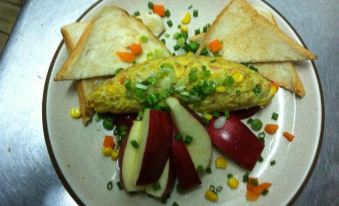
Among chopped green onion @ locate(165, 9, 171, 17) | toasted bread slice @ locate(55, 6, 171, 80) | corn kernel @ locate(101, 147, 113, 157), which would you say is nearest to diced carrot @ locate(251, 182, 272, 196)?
corn kernel @ locate(101, 147, 113, 157)

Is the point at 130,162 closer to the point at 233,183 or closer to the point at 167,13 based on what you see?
the point at 233,183

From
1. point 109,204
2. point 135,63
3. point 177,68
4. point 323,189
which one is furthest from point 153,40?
point 323,189

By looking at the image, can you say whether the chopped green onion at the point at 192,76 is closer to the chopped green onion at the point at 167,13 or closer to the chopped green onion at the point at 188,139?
the chopped green onion at the point at 188,139

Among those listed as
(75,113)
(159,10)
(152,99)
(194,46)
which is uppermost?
(159,10)

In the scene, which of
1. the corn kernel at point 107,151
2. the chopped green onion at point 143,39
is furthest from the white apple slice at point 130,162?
the chopped green onion at point 143,39


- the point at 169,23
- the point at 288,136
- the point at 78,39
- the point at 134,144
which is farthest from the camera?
the point at 169,23

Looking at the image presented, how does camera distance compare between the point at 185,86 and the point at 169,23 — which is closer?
the point at 185,86

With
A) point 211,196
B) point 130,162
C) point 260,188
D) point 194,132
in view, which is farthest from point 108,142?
point 260,188
